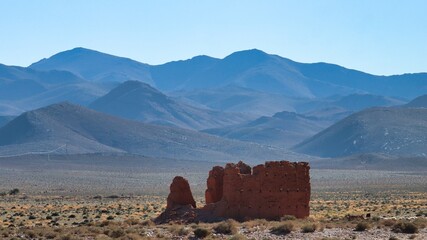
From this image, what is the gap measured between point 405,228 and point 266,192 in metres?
6.33

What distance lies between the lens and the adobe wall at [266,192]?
34.6 metres

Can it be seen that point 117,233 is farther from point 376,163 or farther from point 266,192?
point 376,163

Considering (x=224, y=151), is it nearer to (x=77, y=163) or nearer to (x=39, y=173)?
(x=77, y=163)

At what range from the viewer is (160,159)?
172875 millimetres

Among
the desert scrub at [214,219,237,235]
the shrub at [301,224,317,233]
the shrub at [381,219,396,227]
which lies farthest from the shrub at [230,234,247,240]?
the shrub at [381,219,396,227]

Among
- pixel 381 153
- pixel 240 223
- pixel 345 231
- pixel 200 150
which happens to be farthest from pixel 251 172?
pixel 200 150

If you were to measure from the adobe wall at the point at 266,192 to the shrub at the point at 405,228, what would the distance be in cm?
546

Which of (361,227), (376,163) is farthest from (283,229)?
(376,163)

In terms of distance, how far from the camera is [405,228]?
99.0 feet

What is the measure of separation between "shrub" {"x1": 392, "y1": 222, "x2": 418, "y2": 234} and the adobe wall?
5.46 metres

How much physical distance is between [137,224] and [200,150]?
535 feet

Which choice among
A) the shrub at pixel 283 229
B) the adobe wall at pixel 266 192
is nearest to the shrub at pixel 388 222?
the shrub at pixel 283 229

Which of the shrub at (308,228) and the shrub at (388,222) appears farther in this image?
the shrub at (388,222)

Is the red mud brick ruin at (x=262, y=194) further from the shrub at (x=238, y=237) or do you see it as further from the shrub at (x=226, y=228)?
the shrub at (x=238, y=237)
